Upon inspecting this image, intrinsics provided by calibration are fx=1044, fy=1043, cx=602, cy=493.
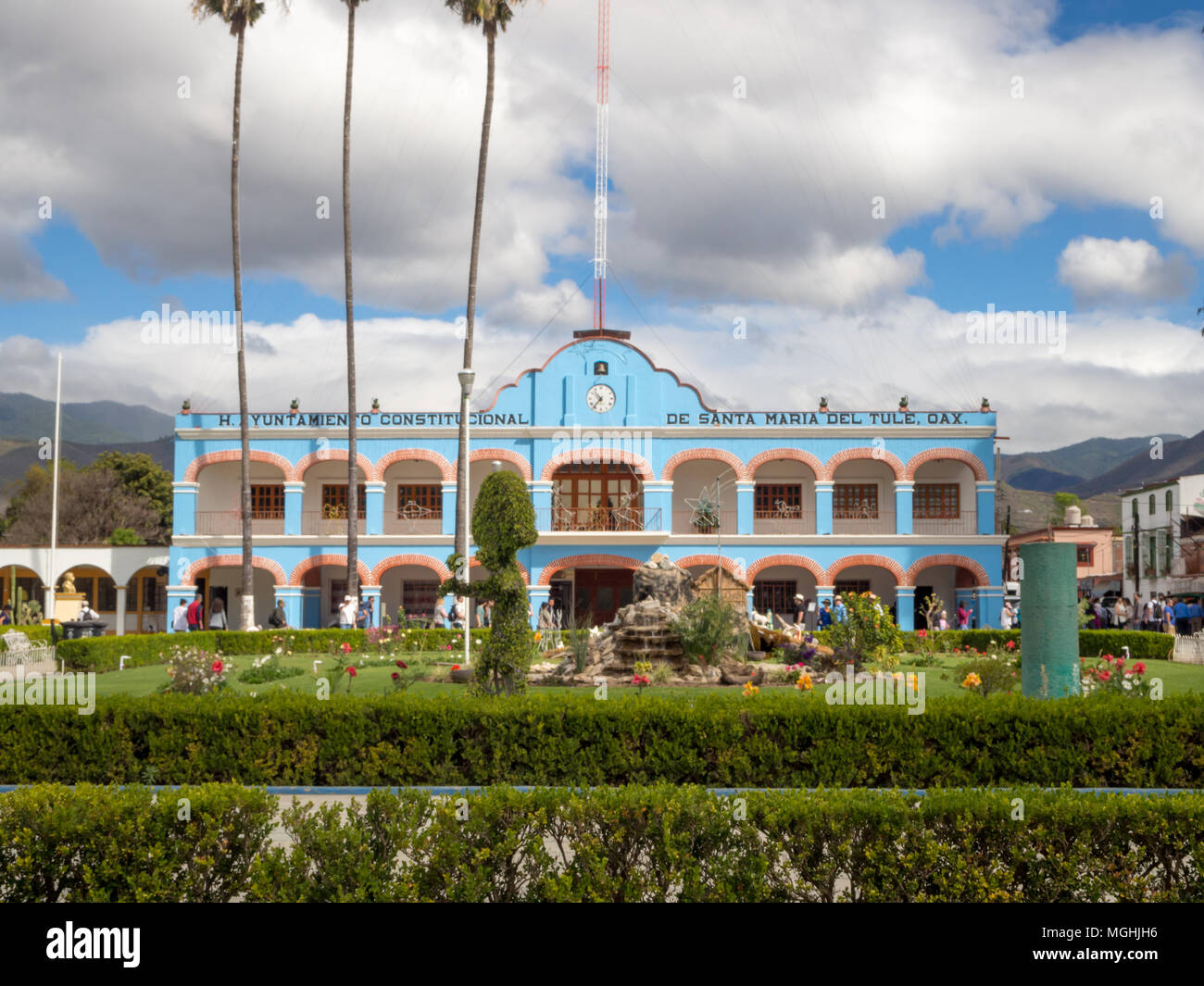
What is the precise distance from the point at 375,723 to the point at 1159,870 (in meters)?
6.99

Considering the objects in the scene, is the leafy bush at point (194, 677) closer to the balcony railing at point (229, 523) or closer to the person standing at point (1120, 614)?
the balcony railing at point (229, 523)

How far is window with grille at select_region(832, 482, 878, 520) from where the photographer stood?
32812mm

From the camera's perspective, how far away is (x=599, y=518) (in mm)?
31781

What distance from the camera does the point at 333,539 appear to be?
103 feet

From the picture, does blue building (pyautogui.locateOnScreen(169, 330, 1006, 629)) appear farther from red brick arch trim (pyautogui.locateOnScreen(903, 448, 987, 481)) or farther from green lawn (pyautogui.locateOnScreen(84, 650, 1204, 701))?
green lawn (pyautogui.locateOnScreen(84, 650, 1204, 701))

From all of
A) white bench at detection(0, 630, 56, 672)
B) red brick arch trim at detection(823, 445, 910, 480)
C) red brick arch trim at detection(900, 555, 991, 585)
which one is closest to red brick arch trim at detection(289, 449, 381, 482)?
white bench at detection(0, 630, 56, 672)

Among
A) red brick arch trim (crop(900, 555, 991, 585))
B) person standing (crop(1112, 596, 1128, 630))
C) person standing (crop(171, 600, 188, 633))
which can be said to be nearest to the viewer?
person standing (crop(171, 600, 188, 633))

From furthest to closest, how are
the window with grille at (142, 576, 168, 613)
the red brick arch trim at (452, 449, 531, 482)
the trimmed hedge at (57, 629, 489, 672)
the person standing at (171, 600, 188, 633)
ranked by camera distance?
the window with grille at (142, 576, 168, 613)
the red brick arch trim at (452, 449, 531, 482)
the person standing at (171, 600, 188, 633)
the trimmed hedge at (57, 629, 489, 672)

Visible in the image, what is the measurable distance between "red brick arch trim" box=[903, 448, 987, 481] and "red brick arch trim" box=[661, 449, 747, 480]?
4947 millimetres

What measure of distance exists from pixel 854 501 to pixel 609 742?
24.7 metres
